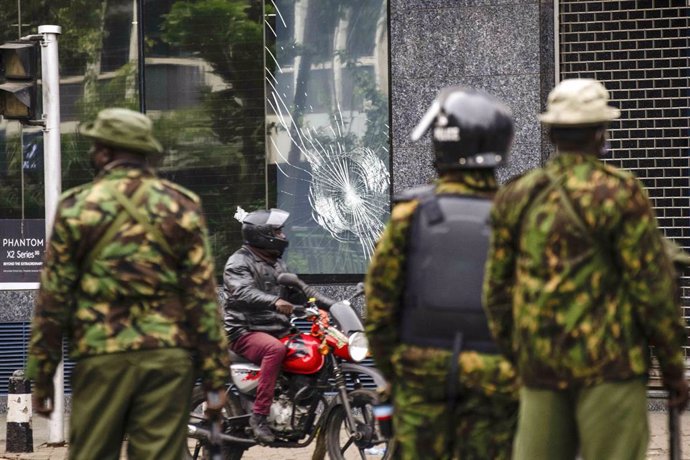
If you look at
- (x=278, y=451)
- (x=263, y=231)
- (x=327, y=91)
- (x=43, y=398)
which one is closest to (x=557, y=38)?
(x=327, y=91)

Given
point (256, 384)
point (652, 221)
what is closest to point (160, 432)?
point (652, 221)

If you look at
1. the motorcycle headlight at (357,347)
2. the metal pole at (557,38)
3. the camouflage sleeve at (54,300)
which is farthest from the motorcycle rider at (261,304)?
the metal pole at (557,38)

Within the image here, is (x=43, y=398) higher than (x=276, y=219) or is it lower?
lower

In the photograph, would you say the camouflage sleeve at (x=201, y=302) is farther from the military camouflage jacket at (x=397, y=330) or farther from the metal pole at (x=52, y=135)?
the metal pole at (x=52, y=135)

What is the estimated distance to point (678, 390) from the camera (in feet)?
15.5

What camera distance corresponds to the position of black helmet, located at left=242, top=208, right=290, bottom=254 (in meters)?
Answer: 8.77

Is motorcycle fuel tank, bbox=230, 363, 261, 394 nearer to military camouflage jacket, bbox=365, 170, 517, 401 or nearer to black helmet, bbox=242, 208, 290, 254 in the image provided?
black helmet, bbox=242, 208, 290, 254

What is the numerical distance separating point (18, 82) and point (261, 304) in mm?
2951

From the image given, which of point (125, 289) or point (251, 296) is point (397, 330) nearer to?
point (125, 289)

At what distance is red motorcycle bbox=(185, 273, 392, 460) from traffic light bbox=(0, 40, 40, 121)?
9.12 feet

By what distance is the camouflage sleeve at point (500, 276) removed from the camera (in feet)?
15.6

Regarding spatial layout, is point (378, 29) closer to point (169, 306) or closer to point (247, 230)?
point (247, 230)

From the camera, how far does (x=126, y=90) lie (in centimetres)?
1257

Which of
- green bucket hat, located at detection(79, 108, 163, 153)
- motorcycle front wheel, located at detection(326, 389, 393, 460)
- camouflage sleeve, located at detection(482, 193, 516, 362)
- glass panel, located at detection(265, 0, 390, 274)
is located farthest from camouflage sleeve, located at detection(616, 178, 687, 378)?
glass panel, located at detection(265, 0, 390, 274)
